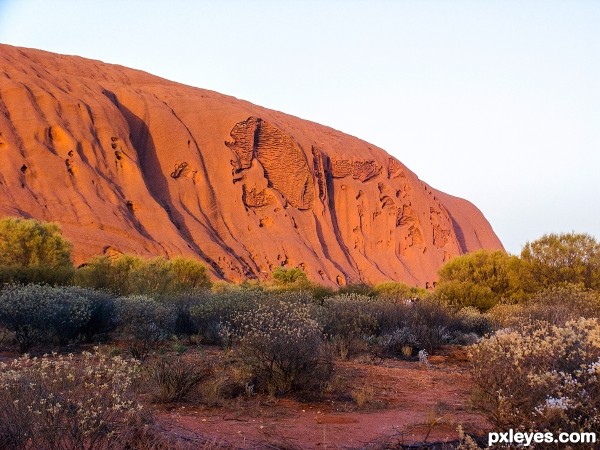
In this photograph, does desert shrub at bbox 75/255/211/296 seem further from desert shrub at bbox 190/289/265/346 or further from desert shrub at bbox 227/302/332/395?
desert shrub at bbox 227/302/332/395

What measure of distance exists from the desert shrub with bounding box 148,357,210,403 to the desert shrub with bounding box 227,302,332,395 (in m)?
0.97

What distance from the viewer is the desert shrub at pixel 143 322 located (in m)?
13.7

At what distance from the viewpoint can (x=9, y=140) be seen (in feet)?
136

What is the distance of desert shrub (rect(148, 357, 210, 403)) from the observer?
8578mm

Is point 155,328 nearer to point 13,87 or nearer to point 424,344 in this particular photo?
point 424,344

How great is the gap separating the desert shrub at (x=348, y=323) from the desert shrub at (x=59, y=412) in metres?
9.14

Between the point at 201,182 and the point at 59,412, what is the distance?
4961 centimetres

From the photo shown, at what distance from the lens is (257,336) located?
925 cm

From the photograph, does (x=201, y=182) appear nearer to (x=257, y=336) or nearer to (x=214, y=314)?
(x=214, y=314)

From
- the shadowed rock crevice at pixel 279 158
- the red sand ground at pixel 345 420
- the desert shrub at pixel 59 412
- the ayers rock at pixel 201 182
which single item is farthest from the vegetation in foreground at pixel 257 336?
the shadowed rock crevice at pixel 279 158

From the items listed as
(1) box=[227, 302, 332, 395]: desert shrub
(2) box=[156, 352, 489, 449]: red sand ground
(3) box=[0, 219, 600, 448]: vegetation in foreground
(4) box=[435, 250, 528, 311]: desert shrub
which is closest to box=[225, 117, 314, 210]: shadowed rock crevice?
(3) box=[0, 219, 600, 448]: vegetation in foreground

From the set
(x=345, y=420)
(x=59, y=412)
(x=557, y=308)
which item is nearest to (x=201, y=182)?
(x=557, y=308)

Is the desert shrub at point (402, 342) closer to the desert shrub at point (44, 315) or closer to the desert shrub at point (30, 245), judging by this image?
the desert shrub at point (44, 315)

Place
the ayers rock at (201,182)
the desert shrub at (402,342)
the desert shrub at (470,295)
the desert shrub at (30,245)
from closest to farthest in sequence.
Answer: the desert shrub at (402,342)
the desert shrub at (470,295)
the desert shrub at (30,245)
the ayers rock at (201,182)
